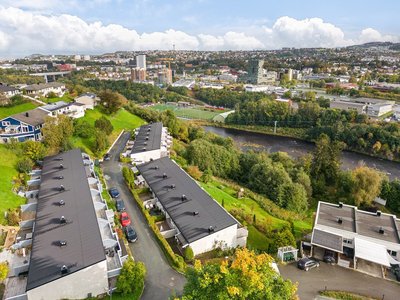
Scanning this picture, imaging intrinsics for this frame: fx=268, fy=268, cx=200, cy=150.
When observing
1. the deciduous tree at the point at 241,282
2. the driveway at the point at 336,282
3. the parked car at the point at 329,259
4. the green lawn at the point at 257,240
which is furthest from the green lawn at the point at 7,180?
the parked car at the point at 329,259

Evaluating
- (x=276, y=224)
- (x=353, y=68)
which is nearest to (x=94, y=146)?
(x=276, y=224)

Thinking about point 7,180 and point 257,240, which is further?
point 7,180

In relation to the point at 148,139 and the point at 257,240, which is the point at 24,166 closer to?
the point at 148,139

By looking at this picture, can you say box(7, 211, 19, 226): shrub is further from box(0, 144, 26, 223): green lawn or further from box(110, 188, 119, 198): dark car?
box(110, 188, 119, 198): dark car

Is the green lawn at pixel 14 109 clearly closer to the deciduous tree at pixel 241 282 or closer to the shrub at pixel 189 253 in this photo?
the shrub at pixel 189 253

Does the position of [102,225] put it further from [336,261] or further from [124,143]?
[124,143]

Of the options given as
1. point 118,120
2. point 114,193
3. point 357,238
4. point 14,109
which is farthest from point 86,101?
point 357,238
